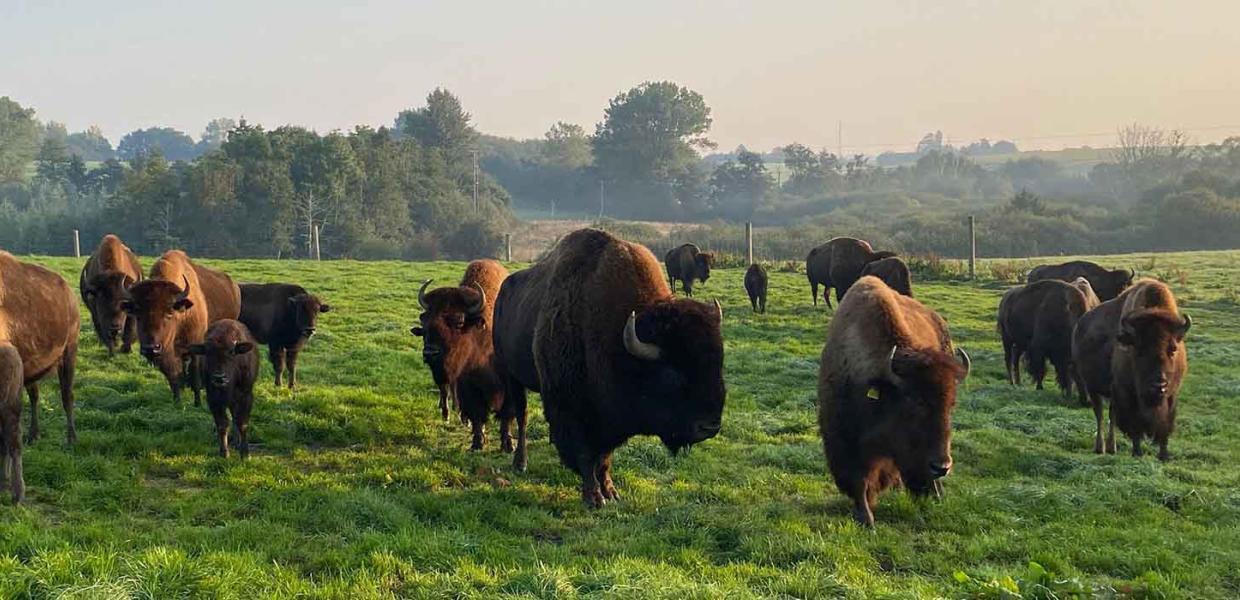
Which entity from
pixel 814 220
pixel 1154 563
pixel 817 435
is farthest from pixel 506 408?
pixel 814 220

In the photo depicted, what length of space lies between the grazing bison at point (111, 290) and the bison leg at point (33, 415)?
183cm

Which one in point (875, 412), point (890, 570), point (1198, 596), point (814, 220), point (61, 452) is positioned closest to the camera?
point (1198, 596)

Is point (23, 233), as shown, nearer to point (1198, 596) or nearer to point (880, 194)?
point (1198, 596)

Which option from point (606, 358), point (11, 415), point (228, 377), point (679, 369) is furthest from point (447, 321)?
point (11, 415)

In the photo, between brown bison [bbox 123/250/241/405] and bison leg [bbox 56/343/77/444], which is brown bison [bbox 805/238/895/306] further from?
bison leg [bbox 56/343/77/444]

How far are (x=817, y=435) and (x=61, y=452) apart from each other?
25.9 ft

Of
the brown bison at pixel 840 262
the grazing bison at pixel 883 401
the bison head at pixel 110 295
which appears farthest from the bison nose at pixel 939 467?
the brown bison at pixel 840 262

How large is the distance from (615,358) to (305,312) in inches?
286

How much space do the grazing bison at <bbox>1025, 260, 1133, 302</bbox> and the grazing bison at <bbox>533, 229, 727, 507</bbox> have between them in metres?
12.2

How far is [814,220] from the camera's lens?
77.4 m

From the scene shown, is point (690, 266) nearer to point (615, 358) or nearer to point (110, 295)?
point (110, 295)

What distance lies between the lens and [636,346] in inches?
264

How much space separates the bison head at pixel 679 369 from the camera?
6.75 meters

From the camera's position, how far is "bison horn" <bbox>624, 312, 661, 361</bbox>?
672cm
